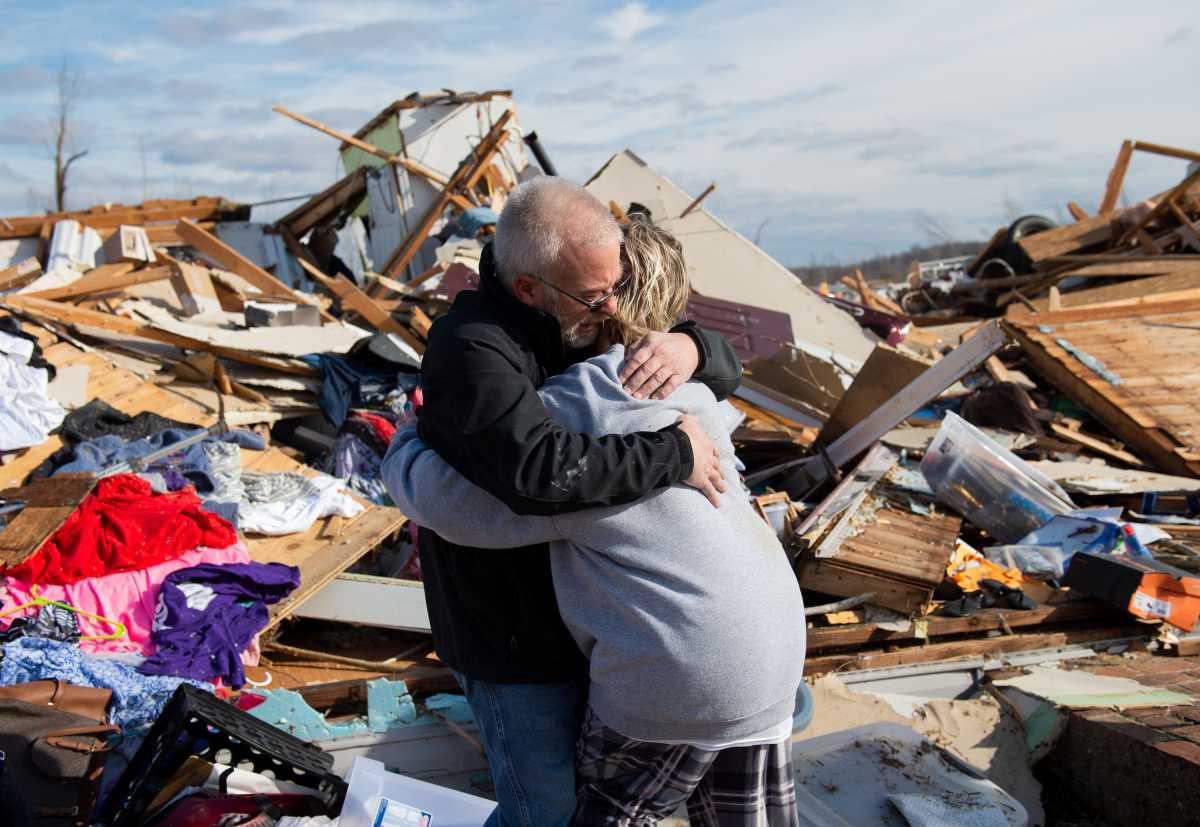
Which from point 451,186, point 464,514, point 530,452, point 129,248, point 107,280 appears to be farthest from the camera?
point 451,186

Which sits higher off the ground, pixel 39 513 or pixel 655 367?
pixel 655 367

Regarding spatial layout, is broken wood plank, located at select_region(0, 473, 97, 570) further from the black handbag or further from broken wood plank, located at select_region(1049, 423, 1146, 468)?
broken wood plank, located at select_region(1049, 423, 1146, 468)

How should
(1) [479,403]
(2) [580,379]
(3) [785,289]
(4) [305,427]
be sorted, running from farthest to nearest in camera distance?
(3) [785,289]
(4) [305,427]
(2) [580,379]
(1) [479,403]

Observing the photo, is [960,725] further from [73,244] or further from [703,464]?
[73,244]

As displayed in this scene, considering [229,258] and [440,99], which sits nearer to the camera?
[229,258]

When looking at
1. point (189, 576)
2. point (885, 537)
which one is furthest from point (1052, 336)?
point (189, 576)

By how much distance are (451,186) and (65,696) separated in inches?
369

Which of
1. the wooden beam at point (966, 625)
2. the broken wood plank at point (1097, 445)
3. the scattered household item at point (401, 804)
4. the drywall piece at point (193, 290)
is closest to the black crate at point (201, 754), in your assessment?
the scattered household item at point (401, 804)

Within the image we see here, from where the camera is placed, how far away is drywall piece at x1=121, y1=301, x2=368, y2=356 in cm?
733

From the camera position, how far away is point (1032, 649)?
4164mm

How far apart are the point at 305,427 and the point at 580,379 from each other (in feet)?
19.2

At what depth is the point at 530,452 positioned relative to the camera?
1569 millimetres

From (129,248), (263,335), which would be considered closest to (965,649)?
(263,335)

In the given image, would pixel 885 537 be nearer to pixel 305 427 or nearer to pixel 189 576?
pixel 189 576
